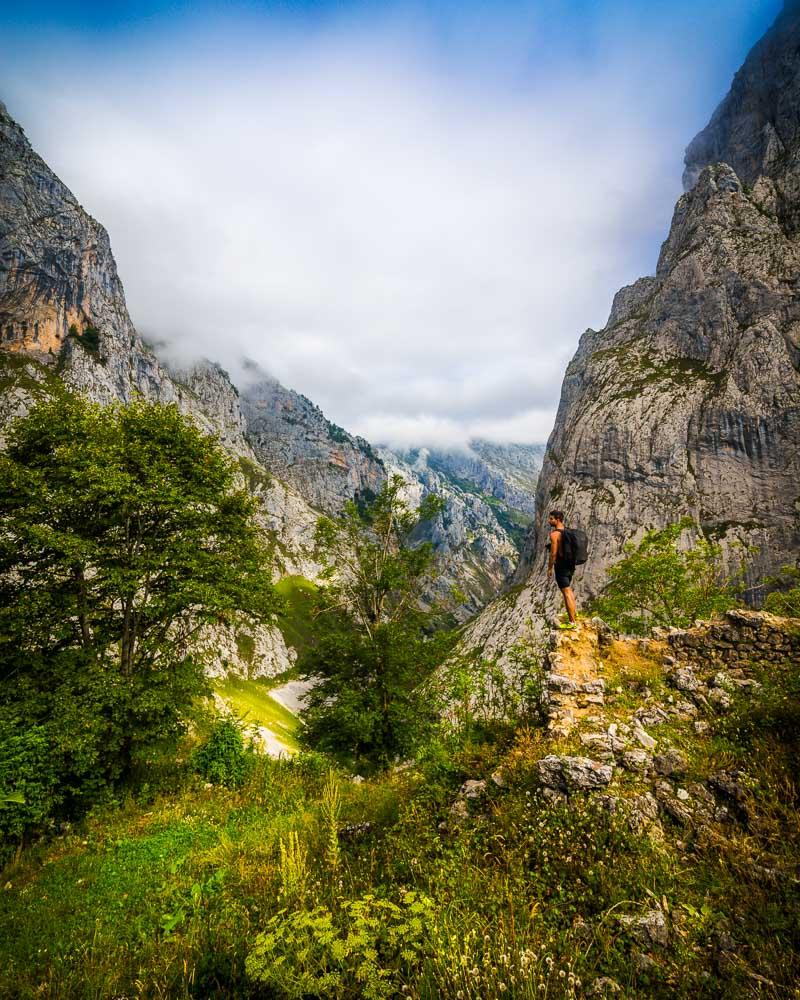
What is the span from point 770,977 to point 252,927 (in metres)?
5.28

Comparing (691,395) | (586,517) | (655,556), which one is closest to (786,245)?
(691,395)

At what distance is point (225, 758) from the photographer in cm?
1423

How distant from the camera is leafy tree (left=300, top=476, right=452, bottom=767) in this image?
19.8 meters

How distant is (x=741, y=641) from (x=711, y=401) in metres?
188

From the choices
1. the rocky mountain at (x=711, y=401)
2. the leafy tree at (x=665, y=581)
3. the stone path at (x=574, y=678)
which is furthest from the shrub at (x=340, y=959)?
the rocky mountain at (x=711, y=401)

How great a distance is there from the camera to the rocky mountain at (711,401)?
5610 inches

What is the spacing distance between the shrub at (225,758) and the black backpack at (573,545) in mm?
12534

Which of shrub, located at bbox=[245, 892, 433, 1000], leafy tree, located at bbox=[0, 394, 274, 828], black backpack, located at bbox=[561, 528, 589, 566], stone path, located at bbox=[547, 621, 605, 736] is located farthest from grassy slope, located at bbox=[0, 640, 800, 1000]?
leafy tree, located at bbox=[0, 394, 274, 828]

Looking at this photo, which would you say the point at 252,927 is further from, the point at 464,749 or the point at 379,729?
the point at 379,729

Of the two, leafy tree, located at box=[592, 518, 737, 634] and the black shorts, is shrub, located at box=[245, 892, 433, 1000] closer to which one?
the black shorts

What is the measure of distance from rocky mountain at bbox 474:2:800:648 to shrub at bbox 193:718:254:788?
146173 millimetres

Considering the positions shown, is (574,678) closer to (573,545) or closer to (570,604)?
(570,604)

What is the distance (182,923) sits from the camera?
593cm

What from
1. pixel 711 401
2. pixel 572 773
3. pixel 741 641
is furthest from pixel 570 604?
pixel 711 401
